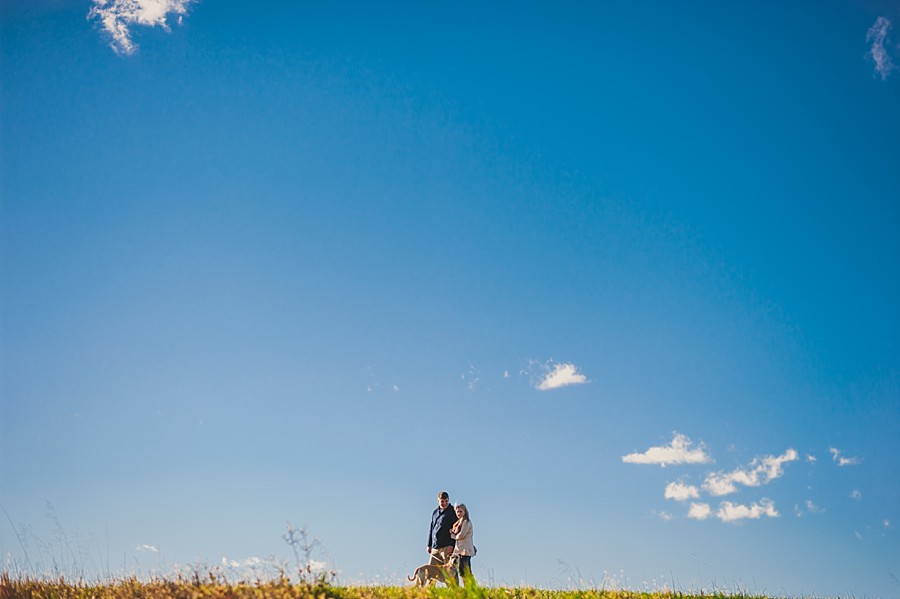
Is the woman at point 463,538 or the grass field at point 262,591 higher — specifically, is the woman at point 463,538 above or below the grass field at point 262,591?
above

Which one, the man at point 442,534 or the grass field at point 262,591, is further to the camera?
the man at point 442,534

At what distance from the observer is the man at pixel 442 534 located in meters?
17.9

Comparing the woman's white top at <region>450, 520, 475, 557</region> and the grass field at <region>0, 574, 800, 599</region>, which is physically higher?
the woman's white top at <region>450, 520, 475, 557</region>

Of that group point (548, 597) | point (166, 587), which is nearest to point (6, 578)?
point (166, 587)

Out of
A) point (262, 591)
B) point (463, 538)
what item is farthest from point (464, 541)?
point (262, 591)

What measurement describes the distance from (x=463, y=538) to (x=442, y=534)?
0.89 m

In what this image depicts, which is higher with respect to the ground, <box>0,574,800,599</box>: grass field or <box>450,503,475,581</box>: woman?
<box>450,503,475,581</box>: woman

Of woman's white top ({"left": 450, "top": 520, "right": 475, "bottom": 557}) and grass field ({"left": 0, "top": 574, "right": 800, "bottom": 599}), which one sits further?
woman's white top ({"left": 450, "top": 520, "right": 475, "bottom": 557})

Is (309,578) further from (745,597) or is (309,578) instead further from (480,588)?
(745,597)

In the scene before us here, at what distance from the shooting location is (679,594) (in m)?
16.9

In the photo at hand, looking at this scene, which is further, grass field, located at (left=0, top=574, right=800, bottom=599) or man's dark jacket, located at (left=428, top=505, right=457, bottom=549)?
man's dark jacket, located at (left=428, top=505, right=457, bottom=549)

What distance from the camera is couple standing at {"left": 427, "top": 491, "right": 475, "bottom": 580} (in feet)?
56.5

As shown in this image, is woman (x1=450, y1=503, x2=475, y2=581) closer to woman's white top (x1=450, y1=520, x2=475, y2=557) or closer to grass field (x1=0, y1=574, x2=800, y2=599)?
woman's white top (x1=450, y1=520, x2=475, y2=557)

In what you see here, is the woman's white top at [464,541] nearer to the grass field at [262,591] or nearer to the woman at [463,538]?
the woman at [463,538]
